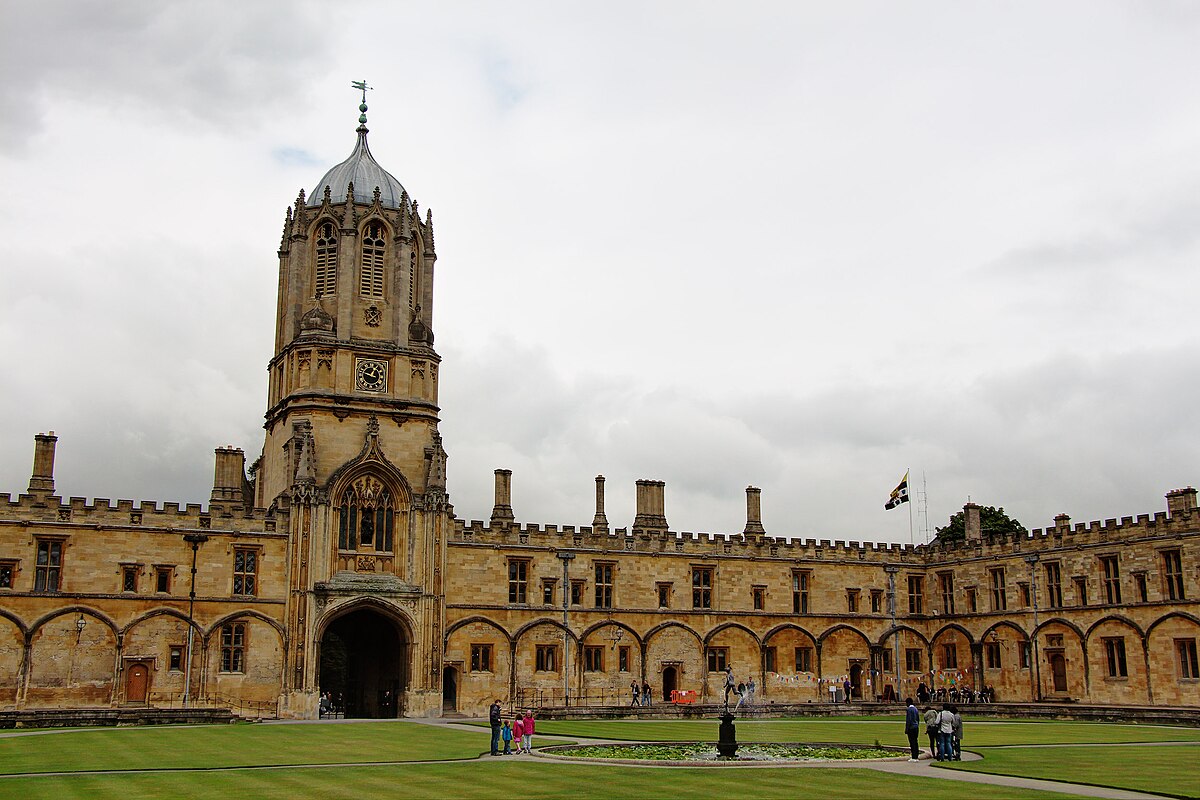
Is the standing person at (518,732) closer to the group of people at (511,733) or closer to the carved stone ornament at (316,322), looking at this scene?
the group of people at (511,733)

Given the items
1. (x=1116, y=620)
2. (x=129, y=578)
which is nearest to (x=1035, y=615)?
(x=1116, y=620)

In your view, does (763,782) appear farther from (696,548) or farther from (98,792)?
(696,548)

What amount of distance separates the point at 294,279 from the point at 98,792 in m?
38.1

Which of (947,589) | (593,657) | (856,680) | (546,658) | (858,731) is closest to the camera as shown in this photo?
(858,731)

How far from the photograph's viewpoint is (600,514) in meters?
61.7

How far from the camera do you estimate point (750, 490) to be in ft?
214

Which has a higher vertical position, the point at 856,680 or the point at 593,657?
the point at 593,657

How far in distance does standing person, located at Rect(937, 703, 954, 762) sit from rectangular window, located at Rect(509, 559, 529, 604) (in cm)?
3030

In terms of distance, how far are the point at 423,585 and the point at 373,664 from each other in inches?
206

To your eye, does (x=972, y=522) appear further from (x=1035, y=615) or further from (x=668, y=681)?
(x=668, y=681)

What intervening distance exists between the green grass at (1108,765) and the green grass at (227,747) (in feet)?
39.9

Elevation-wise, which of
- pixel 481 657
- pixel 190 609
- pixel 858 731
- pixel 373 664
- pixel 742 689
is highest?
pixel 190 609

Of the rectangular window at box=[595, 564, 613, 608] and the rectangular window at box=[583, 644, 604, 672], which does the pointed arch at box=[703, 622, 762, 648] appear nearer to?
the rectangular window at box=[595, 564, 613, 608]

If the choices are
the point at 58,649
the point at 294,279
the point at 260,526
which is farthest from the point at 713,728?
the point at 294,279
